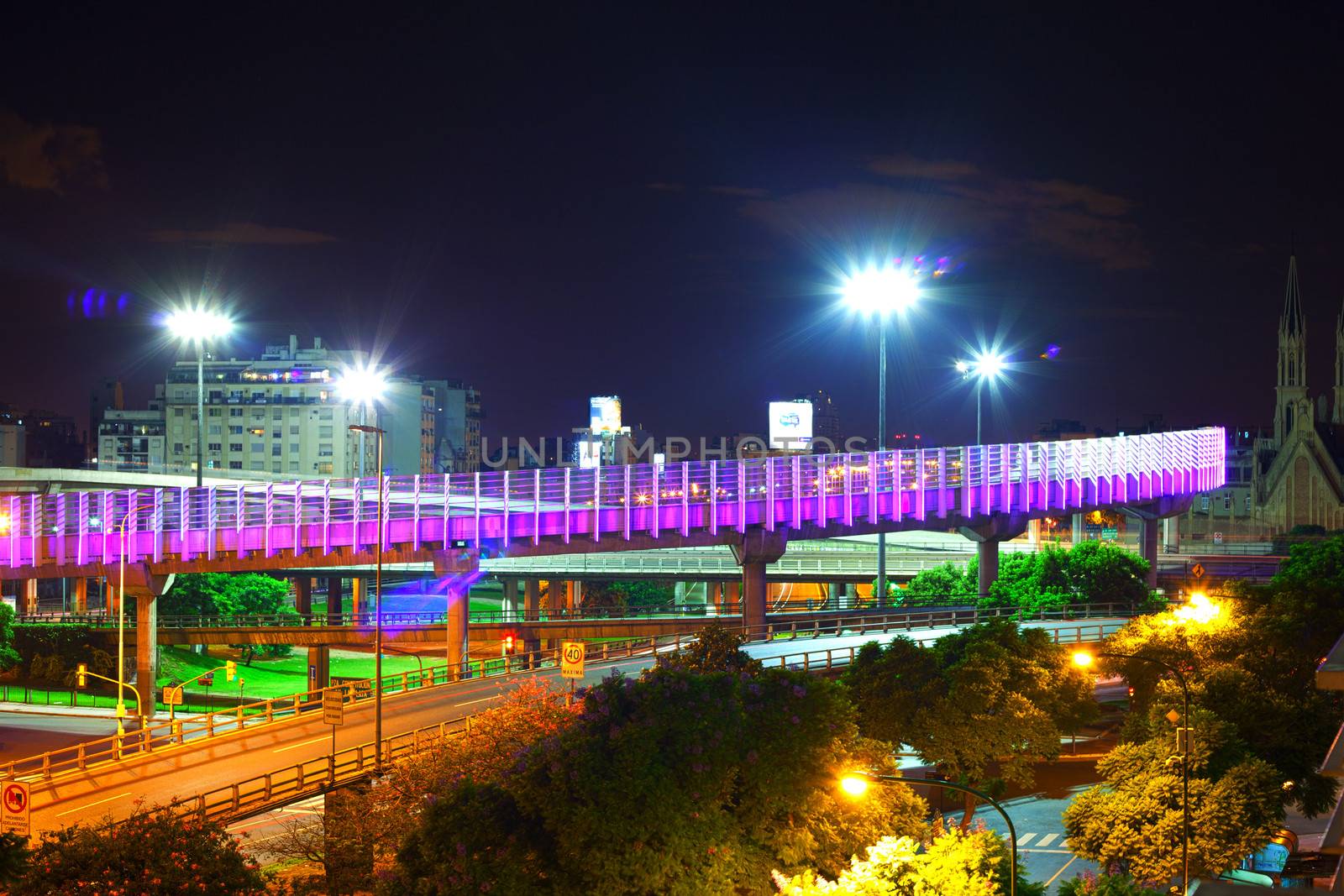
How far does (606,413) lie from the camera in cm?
16962

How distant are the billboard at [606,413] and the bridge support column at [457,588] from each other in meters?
104

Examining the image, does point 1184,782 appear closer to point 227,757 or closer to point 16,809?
point 227,757

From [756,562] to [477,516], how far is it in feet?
45.7

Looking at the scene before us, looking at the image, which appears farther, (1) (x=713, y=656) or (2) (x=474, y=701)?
(2) (x=474, y=701)

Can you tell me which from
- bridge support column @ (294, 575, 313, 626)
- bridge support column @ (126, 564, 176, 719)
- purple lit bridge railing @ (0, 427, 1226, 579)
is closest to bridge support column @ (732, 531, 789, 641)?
purple lit bridge railing @ (0, 427, 1226, 579)

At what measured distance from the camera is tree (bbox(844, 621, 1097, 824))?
46375 mm

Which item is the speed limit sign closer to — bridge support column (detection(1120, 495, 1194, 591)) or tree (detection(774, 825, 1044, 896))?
tree (detection(774, 825, 1044, 896))

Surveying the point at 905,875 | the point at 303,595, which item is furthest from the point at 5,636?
the point at 905,875

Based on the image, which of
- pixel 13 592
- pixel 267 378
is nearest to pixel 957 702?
pixel 13 592

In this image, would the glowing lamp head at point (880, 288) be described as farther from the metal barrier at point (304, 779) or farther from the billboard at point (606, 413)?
the billboard at point (606, 413)

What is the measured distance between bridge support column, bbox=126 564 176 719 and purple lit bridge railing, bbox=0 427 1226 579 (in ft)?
2.74

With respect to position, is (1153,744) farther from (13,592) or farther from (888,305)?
(13,592)

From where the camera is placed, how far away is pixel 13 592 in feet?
471

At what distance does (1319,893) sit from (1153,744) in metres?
30.5
